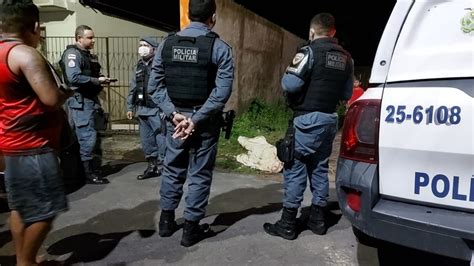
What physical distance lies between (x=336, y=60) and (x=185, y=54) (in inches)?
45.6

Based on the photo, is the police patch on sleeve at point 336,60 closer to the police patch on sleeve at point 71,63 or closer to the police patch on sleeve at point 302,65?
the police patch on sleeve at point 302,65

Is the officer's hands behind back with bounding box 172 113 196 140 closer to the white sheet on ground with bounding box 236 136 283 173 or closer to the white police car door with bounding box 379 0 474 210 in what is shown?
the white police car door with bounding box 379 0 474 210

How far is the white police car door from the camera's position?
87.0 inches

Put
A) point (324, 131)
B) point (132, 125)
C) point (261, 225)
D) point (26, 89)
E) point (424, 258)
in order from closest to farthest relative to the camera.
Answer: point (26, 89), point (424, 258), point (324, 131), point (261, 225), point (132, 125)

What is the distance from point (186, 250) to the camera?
11.5 feet

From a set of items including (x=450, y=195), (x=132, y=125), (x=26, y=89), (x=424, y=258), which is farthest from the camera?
(x=132, y=125)

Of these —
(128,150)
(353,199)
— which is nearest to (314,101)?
(353,199)

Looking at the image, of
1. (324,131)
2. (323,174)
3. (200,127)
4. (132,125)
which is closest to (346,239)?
(323,174)

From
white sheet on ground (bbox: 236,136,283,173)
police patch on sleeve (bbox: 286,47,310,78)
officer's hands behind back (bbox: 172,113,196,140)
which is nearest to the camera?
officer's hands behind back (bbox: 172,113,196,140)

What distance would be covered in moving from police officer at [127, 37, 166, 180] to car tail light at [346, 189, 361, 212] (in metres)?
3.31

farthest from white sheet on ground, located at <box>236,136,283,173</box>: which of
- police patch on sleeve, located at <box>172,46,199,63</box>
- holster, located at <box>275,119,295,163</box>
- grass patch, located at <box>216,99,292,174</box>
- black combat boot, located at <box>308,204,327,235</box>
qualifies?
police patch on sleeve, located at <box>172,46,199,63</box>

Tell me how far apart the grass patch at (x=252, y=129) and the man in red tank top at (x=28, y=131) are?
359 cm

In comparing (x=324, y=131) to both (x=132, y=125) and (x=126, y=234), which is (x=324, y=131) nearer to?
(x=126, y=234)

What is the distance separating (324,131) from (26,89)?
2.15 m
